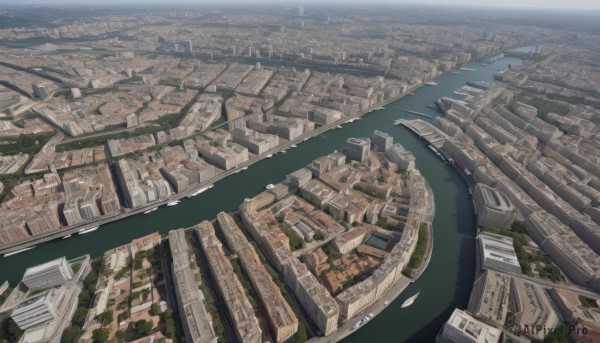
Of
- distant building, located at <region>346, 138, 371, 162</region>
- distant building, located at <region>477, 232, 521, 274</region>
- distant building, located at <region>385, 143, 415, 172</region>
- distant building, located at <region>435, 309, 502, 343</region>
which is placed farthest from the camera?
distant building, located at <region>346, 138, 371, 162</region>

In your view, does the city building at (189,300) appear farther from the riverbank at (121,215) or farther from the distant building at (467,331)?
the distant building at (467,331)

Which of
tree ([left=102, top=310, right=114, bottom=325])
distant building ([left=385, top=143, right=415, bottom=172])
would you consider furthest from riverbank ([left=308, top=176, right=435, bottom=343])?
tree ([left=102, top=310, right=114, bottom=325])

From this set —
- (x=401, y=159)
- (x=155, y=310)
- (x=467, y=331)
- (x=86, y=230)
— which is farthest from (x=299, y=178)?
Result: (x=86, y=230)

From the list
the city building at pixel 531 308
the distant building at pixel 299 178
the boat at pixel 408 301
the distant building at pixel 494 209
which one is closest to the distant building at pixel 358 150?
the distant building at pixel 299 178

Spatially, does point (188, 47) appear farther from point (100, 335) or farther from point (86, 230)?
point (100, 335)

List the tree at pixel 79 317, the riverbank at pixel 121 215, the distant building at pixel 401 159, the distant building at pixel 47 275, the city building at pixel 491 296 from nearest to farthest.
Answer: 1. the tree at pixel 79 317
2. the city building at pixel 491 296
3. the distant building at pixel 47 275
4. the riverbank at pixel 121 215
5. the distant building at pixel 401 159

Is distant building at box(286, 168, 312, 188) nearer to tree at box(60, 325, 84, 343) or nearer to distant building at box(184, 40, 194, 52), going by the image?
tree at box(60, 325, 84, 343)

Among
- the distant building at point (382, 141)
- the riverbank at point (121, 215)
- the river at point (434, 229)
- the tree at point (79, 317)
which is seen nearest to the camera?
the tree at point (79, 317)
